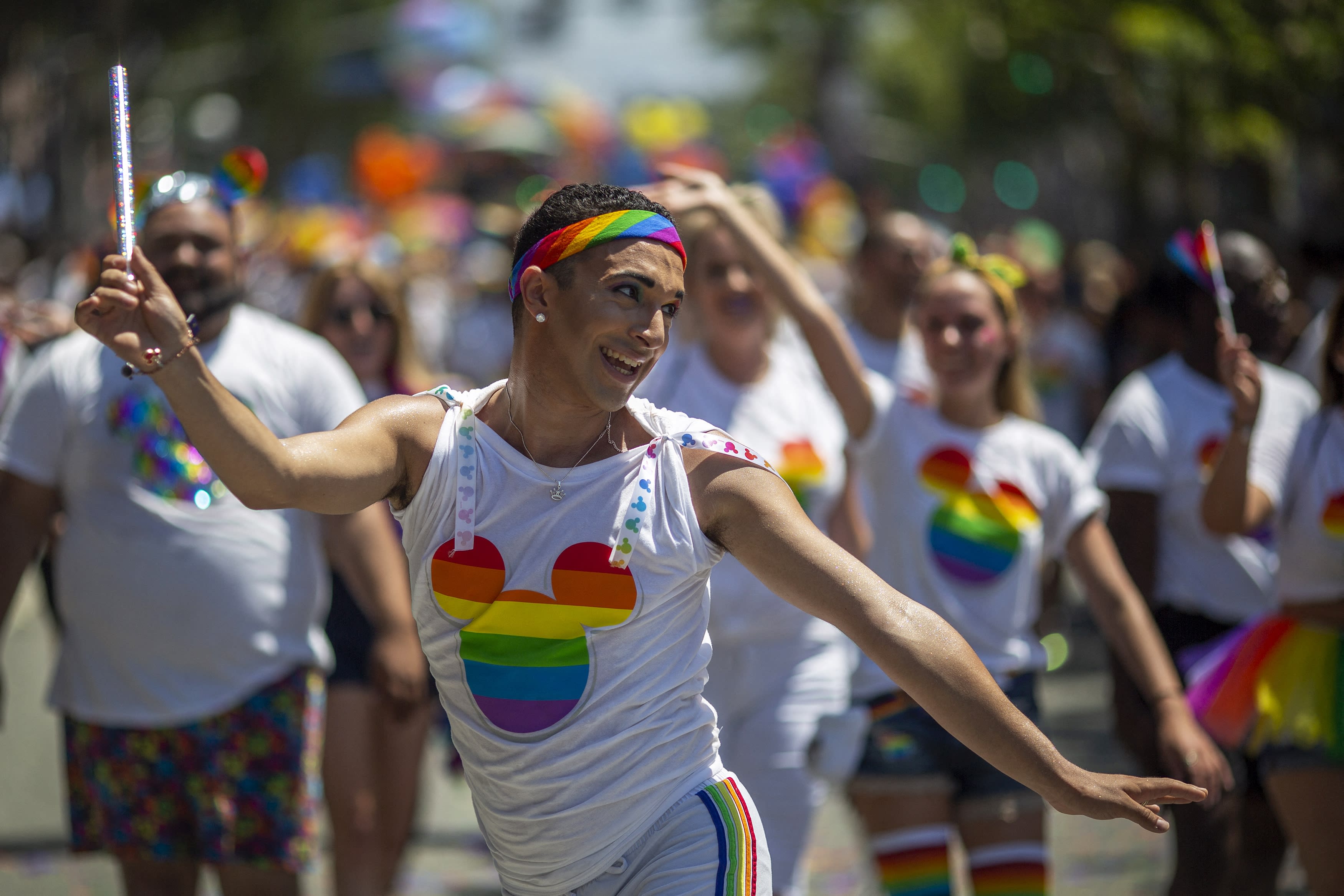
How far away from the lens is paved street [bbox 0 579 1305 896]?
6.12 meters

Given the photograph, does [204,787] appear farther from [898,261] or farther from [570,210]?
[898,261]

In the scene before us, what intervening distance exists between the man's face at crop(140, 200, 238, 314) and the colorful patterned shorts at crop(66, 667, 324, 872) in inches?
40.3

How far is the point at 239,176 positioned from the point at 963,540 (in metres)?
2.21

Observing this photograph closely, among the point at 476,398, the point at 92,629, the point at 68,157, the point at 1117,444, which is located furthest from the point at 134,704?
the point at 68,157

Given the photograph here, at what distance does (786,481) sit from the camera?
4.46 meters

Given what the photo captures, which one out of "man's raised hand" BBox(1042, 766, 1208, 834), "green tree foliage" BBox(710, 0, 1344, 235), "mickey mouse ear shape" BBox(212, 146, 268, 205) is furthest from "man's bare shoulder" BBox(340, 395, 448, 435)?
"green tree foliage" BBox(710, 0, 1344, 235)

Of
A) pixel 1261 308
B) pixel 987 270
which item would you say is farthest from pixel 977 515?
pixel 1261 308

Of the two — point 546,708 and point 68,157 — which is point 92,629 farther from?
point 68,157

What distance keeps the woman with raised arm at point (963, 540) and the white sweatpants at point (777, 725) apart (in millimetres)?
289

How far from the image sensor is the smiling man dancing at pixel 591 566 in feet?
9.25

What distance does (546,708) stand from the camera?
2828 millimetres

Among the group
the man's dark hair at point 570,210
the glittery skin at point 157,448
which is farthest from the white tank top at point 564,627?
the glittery skin at point 157,448

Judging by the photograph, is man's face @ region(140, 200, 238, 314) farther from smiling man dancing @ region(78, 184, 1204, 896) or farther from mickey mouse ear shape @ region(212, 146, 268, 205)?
smiling man dancing @ region(78, 184, 1204, 896)

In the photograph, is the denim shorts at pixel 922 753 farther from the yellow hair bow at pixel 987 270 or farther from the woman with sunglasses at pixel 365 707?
the woman with sunglasses at pixel 365 707
